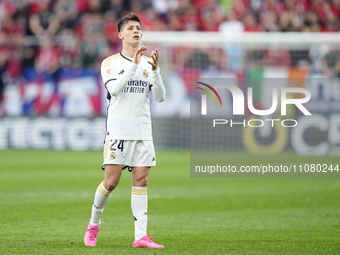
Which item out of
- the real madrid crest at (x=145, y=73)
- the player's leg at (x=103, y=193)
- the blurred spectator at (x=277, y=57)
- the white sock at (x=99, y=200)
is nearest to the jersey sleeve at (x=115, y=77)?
the real madrid crest at (x=145, y=73)

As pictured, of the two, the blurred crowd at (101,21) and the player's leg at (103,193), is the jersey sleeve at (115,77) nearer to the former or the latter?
the player's leg at (103,193)

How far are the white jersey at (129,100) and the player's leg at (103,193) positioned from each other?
323mm

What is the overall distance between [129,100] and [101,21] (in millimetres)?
14120

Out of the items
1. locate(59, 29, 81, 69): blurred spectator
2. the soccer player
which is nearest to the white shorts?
the soccer player

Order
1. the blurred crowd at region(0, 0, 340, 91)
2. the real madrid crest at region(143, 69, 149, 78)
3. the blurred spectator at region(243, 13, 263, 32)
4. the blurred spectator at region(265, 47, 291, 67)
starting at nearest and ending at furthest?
the real madrid crest at region(143, 69, 149, 78), the blurred spectator at region(265, 47, 291, 67), the blurred crowd at region(0, 0, 340, 91), the blurred spectator at region(243, 13, 263, 32)

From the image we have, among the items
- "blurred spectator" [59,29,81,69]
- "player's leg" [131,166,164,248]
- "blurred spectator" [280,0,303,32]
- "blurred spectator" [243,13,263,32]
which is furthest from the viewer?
"blurred spectator" [243,13,263,32]

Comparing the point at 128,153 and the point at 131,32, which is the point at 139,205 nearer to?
the point at 128,153

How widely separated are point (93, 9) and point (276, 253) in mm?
15620

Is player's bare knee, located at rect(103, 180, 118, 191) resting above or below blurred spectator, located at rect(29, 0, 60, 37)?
below

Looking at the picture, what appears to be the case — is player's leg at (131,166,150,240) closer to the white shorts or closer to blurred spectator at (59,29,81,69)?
the white shorts

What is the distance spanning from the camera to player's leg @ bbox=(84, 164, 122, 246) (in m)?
5.72

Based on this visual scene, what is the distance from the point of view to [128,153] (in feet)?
18.9

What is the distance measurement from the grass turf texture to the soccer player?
13.9 inches

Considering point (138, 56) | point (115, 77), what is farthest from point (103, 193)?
point (138, 56)
